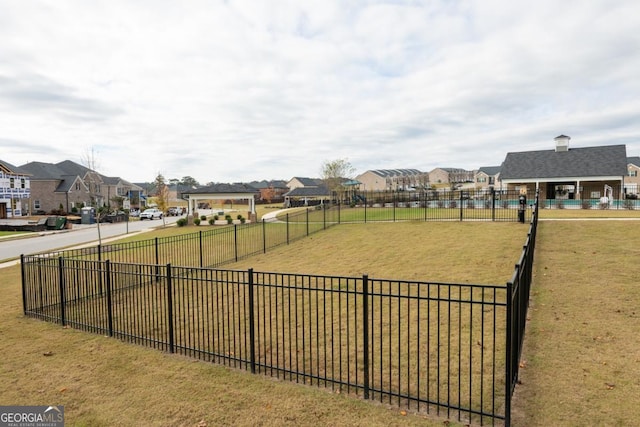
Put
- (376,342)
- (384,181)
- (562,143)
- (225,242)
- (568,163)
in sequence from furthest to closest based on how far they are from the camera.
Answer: (384,181)
(562,143)
(568,163)
(225,242)
(376,342)

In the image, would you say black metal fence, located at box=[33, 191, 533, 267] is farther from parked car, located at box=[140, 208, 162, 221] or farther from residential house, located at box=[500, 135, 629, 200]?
parked car, located at box=[140, 208, 162, 221]

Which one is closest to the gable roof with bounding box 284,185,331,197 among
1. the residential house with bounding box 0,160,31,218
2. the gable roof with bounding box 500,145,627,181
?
the gable roof with bounding box 500,145,627,181

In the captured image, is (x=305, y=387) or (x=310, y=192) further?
(x=310, y=192)

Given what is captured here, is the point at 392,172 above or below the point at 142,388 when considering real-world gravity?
above

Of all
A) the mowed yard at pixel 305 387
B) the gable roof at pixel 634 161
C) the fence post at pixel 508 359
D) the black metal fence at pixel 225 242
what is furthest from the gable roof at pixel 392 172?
the fence post at pixel 508 359

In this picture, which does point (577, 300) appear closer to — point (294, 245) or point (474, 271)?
point (474, 271)

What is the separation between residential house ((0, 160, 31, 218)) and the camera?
1729 inches

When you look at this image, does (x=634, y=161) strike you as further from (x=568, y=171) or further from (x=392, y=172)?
(x=392, y=172)

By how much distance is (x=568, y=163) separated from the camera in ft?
131

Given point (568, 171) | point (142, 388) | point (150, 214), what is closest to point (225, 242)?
point (142, 388)

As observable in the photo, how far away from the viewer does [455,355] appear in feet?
18.6

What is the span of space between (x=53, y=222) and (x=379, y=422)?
131 feet

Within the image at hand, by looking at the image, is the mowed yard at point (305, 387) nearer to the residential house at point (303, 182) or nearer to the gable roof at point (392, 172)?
the residential house at point (303, 182)

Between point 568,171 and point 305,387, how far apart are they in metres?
42.8
